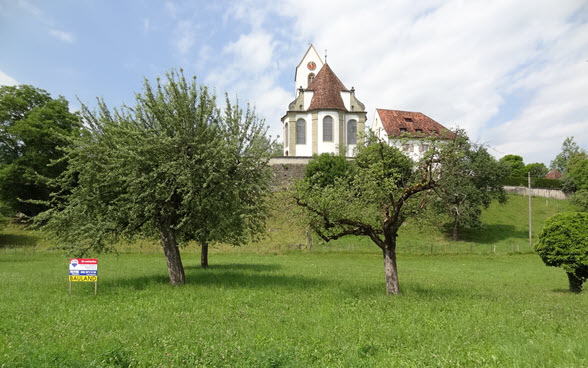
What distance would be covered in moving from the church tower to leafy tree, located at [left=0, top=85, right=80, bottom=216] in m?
33.8

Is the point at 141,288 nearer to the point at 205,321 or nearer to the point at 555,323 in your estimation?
the point at 205,321

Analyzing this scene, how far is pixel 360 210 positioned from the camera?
15641 millimetres

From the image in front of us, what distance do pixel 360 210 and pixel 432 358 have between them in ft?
27.0

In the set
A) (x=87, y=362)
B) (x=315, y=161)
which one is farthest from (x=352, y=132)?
(x=87, y=362)

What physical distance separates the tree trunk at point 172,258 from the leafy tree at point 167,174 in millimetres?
43

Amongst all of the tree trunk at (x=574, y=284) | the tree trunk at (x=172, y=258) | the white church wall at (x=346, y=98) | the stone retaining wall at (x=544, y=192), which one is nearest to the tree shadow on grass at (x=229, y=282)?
the tree trunk at (x=172, y=258)

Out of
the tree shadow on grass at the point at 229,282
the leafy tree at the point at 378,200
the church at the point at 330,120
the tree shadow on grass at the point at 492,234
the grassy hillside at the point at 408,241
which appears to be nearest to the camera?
the leafy tree at the point at 378,200

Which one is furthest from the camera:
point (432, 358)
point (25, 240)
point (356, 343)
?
point (25, 240)

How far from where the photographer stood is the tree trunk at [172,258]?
17578 mm

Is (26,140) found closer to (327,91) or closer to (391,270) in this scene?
(327,91)

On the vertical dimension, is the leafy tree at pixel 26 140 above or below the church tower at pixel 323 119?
below

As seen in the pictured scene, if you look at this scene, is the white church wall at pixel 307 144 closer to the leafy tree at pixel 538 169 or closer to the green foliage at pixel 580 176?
the green foliage at pixel 580 176

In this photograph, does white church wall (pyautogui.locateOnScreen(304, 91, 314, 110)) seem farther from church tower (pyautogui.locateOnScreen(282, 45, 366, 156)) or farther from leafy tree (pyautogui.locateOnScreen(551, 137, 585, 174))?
leafy tree (pyautogui.locateOnScreen(551, 137, 585, 174))

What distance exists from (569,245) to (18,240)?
49.1m
